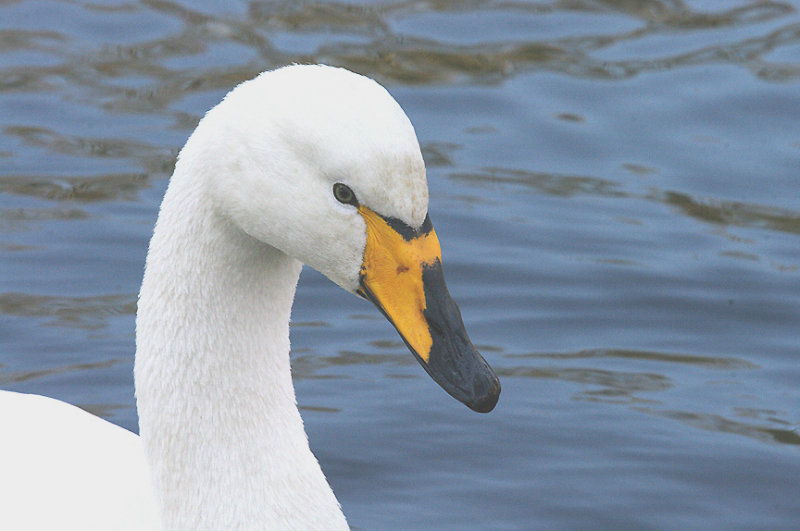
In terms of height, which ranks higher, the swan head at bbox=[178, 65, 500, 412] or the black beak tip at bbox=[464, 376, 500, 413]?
the swan head at bbox=[178, 65, 500, 412]

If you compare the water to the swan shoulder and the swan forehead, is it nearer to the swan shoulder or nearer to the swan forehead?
the swan shoulder

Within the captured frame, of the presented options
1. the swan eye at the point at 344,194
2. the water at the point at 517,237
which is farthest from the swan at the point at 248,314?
the water at the point at 517,237

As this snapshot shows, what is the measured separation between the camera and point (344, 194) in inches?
145

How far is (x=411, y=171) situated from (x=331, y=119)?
24 cm

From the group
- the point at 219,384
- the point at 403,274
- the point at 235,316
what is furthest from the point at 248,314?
the point at 403,274

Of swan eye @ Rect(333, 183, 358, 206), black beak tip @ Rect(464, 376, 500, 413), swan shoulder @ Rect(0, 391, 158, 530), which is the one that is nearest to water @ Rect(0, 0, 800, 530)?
swan shoulder @ Rect(0, 391, 158, 530)

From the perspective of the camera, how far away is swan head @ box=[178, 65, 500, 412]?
357 cm

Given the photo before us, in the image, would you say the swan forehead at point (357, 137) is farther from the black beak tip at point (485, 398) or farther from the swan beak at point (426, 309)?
the black beak tip at point (485, 398)

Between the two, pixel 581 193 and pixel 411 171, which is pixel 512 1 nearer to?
pixel 581 193

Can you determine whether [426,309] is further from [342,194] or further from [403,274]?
Answer: [342,194]

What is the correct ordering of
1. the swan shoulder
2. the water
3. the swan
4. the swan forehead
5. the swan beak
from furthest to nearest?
the water < the swan shoulder < the swan beak < the swan < the swan forehead

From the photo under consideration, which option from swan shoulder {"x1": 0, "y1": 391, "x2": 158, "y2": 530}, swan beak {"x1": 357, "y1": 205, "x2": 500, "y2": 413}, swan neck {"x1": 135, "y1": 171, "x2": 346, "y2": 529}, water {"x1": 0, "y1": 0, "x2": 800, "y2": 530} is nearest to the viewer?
A: swan beak {"x1": 357, "y1": 205, "x2": 500, "y2": 413}

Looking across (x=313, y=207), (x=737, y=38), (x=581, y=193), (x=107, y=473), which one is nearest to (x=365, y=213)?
(x=313, y=207)

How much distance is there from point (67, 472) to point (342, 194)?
154 cm
